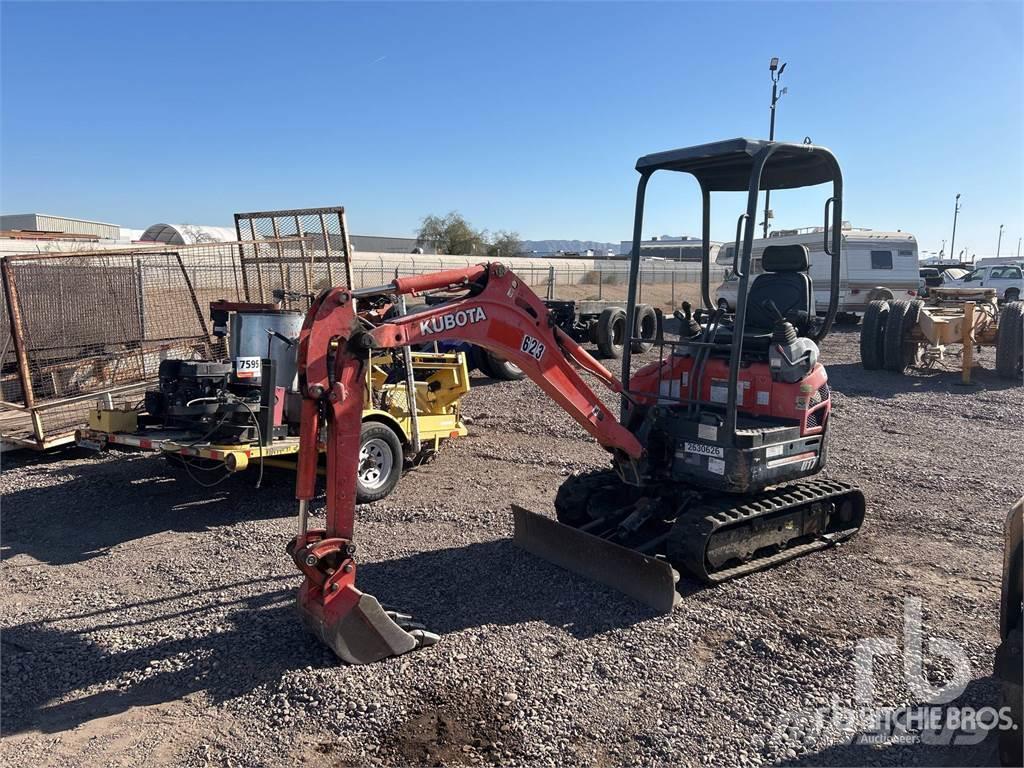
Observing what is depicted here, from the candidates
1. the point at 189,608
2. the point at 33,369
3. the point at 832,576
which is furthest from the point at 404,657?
the point at 33,369

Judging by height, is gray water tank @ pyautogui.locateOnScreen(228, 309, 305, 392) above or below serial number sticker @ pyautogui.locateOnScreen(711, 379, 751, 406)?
above

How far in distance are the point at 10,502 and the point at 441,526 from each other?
14.1ft

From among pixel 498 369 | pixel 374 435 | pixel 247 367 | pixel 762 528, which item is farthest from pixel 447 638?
pixel 498 369

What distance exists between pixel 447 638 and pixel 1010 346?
14101 millimetres

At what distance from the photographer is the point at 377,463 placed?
7.73 metres

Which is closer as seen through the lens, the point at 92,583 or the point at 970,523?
the point at 92,583

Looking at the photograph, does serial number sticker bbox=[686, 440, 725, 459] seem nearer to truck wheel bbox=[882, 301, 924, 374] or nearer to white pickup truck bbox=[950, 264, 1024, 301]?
truck wheel bbox=[882, 301, 924, 374]

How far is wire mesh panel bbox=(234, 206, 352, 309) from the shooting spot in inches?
406

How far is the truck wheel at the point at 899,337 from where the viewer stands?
1524 cm

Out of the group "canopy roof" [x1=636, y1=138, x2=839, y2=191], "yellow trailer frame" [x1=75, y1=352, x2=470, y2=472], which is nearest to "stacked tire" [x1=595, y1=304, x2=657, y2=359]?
"yellow trailer frame" [x1=75, y1=352, x2=470, y2=472]

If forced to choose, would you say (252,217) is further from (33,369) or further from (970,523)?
(970,523)

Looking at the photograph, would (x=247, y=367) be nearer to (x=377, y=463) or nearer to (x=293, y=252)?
(x=377, y=463)

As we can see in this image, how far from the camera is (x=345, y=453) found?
4461 millimetres

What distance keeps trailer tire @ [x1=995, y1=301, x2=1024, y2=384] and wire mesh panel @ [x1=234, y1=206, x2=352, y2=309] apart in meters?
12.3
